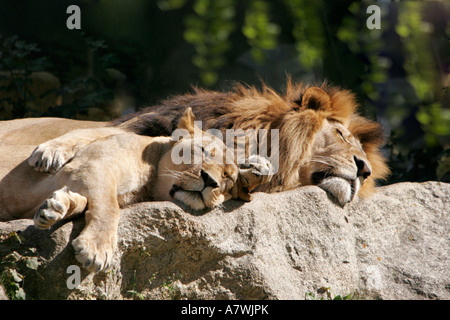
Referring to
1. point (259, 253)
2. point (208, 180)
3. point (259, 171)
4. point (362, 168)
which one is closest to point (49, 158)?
point (208, 180)

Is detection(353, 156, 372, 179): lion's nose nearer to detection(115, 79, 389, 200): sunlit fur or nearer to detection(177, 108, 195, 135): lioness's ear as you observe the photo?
detection(115, 79, 389, 200): sunlit fur

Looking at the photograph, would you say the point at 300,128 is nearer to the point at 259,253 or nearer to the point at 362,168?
the point at 362,168

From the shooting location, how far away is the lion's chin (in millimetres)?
3711

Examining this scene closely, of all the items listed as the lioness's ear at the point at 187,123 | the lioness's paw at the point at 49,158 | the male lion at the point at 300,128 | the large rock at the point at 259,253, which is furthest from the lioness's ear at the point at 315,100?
the lioness's paw at the point at 49,158

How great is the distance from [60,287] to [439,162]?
4.64m

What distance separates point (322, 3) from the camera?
6445 millimetres

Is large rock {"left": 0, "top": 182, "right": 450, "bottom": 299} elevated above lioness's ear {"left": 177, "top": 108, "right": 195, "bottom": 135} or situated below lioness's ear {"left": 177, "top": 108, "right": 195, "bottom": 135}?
below

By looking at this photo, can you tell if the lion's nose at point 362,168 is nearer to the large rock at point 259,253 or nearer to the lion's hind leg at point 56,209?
the large rock at point 259,253

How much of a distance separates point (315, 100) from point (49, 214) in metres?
2.24

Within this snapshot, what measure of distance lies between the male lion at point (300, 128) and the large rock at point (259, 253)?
0.77 ft

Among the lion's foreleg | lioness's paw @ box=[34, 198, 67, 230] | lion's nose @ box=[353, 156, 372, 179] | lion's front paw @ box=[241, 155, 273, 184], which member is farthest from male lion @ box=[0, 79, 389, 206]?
lioness's paw @ box=[34, 198, 67, 230]

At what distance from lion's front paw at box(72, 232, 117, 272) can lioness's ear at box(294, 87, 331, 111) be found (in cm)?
202

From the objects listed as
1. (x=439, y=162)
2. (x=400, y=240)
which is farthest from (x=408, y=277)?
(x=439, y=162)
